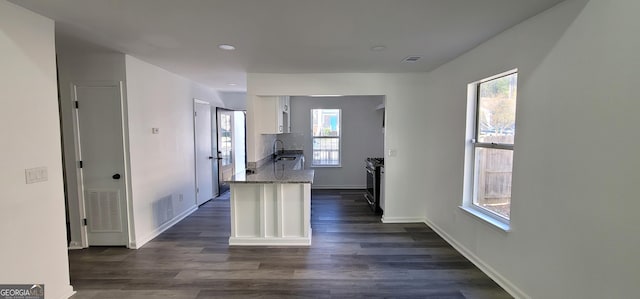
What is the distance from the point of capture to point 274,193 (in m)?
3.60

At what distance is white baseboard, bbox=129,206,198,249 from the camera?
3.42 m

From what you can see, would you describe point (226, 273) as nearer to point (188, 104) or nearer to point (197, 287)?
point (197, 287)

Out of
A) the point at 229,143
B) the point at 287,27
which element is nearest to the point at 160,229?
the point at 229,143

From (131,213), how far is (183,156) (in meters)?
1.40

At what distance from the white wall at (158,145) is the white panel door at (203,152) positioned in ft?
0.56

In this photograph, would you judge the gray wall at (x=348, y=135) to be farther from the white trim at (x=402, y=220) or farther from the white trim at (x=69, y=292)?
the white trim at (x=69, y=292)

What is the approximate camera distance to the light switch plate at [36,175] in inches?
81.4

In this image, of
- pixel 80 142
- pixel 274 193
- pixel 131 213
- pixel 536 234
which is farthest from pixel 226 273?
pixel 536 234

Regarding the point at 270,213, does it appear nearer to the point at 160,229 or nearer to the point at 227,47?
the point at 160,229

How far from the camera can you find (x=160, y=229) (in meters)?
3.92

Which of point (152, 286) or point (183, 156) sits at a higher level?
point (183, 156)

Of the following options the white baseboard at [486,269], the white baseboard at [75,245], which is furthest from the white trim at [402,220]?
the white baseboard at [75,245]

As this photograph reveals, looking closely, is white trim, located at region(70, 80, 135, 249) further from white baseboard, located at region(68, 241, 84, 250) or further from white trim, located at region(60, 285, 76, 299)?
white trim, located at region(60, 285, 76, 299)

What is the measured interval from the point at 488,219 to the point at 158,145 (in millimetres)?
4225
